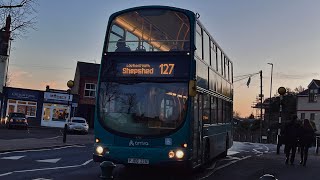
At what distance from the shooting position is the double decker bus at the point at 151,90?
11.2 meters

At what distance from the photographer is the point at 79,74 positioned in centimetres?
Result: 6253

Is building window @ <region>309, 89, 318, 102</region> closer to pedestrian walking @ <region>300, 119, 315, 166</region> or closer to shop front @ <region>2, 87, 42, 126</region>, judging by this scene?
shop front @ <region>2, 87, 42, 126</region>

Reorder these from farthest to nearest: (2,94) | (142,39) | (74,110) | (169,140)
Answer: (74,110) < (2,94) < (142,39) < (169,140)

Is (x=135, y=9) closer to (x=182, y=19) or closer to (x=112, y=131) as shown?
(x=182, y=19)

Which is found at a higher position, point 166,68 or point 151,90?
point 166,68

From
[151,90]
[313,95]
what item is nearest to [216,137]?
[151,90]

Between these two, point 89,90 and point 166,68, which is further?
point 89,90

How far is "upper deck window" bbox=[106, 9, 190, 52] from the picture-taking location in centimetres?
1177

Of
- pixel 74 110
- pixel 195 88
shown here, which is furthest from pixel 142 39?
pixel 74 110

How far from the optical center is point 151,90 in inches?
454

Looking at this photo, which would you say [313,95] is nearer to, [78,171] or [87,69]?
[87,69]

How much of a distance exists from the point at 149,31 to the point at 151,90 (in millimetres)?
1642

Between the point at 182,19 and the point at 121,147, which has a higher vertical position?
the point at 182,19

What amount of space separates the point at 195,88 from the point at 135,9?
2905mm
